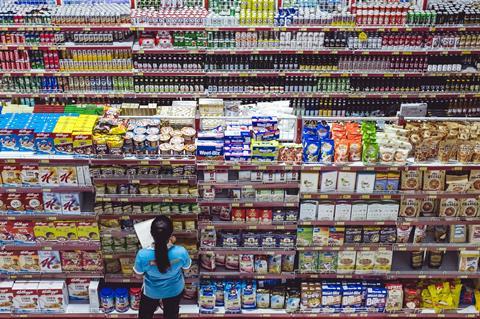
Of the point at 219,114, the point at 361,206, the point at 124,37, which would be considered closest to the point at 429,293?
the point at 361,206

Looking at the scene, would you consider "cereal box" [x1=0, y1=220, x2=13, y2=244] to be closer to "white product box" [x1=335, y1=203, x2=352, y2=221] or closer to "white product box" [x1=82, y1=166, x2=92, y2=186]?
"white product box" [x1=82, y1=166, x2=92, y2=186]

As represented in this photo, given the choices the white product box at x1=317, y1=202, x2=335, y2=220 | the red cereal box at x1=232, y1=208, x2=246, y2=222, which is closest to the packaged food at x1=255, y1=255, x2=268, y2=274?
the red cereal box at x1=232, y1=208, x2=246, y2=222

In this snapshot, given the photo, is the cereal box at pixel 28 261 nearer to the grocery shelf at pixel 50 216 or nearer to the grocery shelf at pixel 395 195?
the grocery shelf at pixel 50 216

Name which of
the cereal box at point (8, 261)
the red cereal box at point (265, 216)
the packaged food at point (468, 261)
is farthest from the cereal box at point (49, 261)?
the packaged food at point (468, 261)

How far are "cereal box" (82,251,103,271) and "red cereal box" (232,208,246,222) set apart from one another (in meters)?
1.36

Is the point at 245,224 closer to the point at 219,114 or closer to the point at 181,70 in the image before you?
the point at 219,114

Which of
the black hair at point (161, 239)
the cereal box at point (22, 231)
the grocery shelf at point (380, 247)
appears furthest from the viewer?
the grocery shelf at point (380, 247)

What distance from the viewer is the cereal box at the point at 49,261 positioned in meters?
5.63

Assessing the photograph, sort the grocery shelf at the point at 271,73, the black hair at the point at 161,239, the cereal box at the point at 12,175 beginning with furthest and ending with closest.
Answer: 1. the grocery shelf at the point at 271,73
2. the cereal box at the point at 12,175
3. the black hair at the point at 161,239

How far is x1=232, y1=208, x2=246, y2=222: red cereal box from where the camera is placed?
5512 millimetres

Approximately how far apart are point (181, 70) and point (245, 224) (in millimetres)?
3629

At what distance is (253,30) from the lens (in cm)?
816

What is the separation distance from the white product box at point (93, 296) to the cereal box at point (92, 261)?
144 millimetres

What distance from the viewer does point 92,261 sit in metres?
5.67
